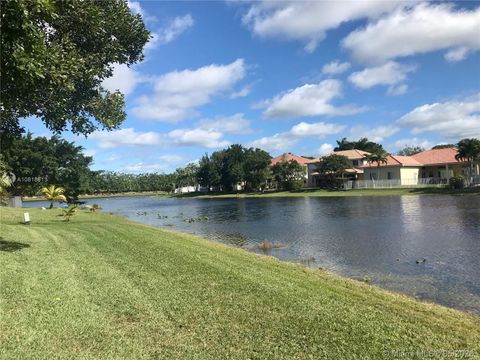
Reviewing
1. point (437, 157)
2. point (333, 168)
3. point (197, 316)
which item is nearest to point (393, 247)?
point (197, 316)

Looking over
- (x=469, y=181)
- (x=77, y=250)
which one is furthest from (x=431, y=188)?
(x=77, y=250)

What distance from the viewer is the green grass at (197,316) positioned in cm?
621

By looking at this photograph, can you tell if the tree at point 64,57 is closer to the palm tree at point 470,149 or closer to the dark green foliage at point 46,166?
the dark green foliage at point 46,166

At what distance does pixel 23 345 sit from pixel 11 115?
7.02 meters

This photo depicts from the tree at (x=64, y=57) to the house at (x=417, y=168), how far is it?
74.4 meters

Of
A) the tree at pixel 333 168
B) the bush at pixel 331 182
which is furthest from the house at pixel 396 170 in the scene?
the bush at pixel 331 182

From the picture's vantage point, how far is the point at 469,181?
6406 centimetres

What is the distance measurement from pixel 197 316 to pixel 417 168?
87.0 metres

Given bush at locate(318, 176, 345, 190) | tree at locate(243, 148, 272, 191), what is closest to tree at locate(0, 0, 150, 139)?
bush at locate(318, 176, 345, 190)

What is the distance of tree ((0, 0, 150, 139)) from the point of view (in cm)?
734

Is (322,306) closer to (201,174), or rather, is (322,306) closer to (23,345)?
(23,345)

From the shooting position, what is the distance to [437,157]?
284 ft

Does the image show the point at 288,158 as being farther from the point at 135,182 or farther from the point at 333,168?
the point at 135,182

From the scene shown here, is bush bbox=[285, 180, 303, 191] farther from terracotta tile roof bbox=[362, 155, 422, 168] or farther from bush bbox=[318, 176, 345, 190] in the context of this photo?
terracotta tile roof bbox=[362, 155, 422, 168]
